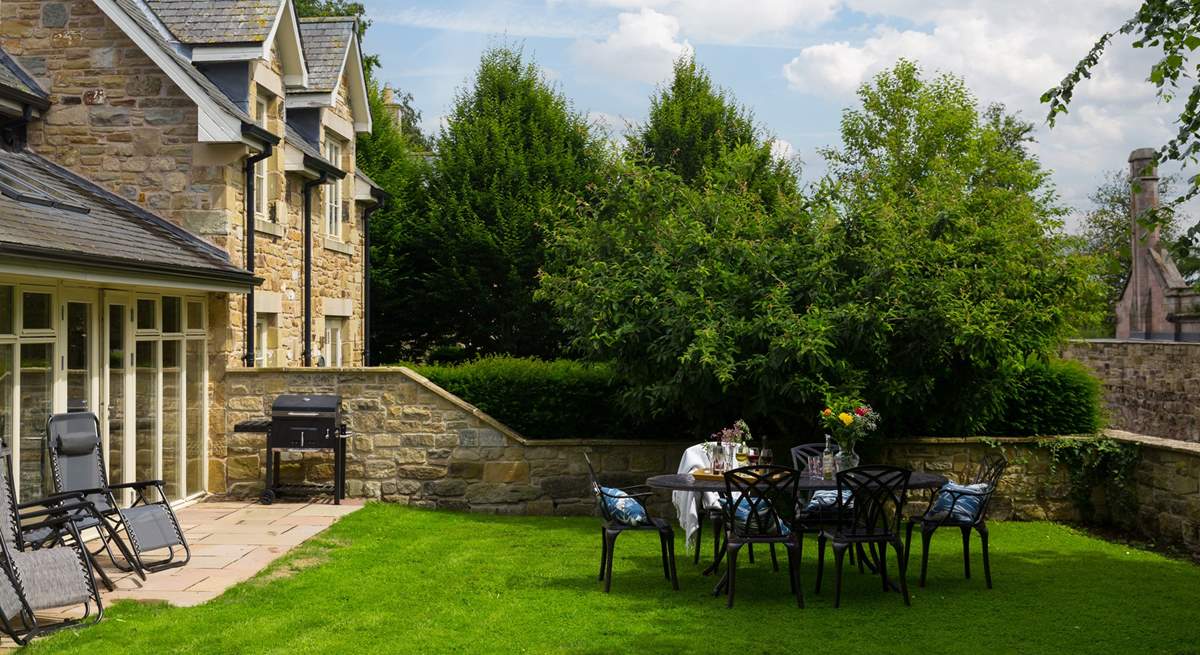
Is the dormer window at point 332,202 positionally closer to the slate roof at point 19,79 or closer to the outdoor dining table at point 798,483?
the slate roof at point 19,79

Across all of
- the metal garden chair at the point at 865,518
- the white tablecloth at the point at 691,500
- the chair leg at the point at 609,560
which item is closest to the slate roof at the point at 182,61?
the white tablecloth at the point at 691,500

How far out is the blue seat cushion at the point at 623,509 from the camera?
872cm

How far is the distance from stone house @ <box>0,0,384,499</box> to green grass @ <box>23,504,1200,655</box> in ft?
9.25

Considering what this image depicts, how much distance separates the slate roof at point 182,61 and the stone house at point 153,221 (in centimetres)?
7

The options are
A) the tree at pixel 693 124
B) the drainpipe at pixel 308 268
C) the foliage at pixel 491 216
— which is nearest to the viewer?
the drainpipe at pixel 308 268

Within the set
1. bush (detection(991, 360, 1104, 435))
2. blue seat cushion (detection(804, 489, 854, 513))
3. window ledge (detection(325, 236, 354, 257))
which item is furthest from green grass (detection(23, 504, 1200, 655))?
window ledge (detection(325, 236, 354, 257))

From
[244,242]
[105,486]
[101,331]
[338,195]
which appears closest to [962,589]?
[105,486]

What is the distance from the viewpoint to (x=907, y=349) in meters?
11.9

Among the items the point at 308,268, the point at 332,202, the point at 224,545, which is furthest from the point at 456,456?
the point at 332,202

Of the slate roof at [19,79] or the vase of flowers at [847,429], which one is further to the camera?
the slate roof at [19,79]

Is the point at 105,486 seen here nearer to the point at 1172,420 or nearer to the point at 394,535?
the point at 394,535

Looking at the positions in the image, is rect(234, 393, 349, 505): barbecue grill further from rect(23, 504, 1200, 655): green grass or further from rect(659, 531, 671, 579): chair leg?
rect(659, 531, 671, 579): chair leg

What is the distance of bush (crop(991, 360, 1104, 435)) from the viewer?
13.1 m

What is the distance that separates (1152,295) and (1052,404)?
53.5 feet
